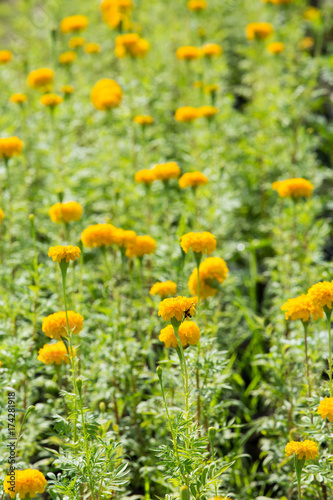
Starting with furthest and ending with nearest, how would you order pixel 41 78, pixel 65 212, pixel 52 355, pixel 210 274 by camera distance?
pixel 41 78 → pixel 65 212 → pixel 210 274 → pixel 52 355

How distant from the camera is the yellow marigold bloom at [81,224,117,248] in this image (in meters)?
2.28

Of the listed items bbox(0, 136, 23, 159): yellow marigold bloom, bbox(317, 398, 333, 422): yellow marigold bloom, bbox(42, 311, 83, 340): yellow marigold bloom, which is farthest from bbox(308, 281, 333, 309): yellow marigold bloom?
bbox(0, 136, 23, 159): yellow marigold bloom

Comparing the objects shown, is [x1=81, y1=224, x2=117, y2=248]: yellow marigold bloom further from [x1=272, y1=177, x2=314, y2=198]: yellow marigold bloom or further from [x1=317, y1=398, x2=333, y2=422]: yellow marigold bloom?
[x1=317, y1=398, x2=333, y2=422]: yellow marigold bloom

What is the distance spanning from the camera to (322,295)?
5.42 ft

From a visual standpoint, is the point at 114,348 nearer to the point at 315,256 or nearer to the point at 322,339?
the point at 322,339

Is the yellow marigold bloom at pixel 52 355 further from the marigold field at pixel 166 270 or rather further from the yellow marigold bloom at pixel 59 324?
the yellow marigold bloom at pixel 59 324

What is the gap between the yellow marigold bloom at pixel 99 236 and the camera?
2275 mm

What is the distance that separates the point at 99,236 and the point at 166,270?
558mm


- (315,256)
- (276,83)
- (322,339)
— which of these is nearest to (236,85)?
(276,83)

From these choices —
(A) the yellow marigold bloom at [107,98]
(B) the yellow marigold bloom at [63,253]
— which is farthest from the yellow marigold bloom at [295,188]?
(A) the yellow marigold bloom at [107,98]

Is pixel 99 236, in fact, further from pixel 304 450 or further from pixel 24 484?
pixel 304 450

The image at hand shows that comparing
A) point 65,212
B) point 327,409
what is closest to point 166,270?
point 65,212

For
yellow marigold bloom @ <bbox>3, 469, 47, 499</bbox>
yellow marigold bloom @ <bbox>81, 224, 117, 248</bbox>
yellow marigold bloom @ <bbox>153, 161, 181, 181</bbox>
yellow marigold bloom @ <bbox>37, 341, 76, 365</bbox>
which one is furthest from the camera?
yellow marigold bloom @ <bbox>153, 161, 181, 181</bbox>

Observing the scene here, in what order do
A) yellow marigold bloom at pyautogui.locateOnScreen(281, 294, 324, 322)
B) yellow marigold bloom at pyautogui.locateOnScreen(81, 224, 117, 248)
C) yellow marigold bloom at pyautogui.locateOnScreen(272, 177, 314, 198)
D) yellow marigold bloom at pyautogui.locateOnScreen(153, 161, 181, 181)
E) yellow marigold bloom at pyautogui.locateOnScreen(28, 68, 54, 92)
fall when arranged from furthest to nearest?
yellow marigold bloom at pyautogui.locateOnScreen(28, 68, 54, 92) < yellow marigold bloom at pyautogui.locateOnScreen(153, 161, 181, 181) < yellow marigold bloom at pyautogui.locateOnScreen(272, 177, 314, 198) < yellow marigold bloom at pyautogui.locateOnScreen(81, 224, 117, 248) < yellow marigold bloom at pyautogui.locateOnScreen(281, 294, 324, 322)
